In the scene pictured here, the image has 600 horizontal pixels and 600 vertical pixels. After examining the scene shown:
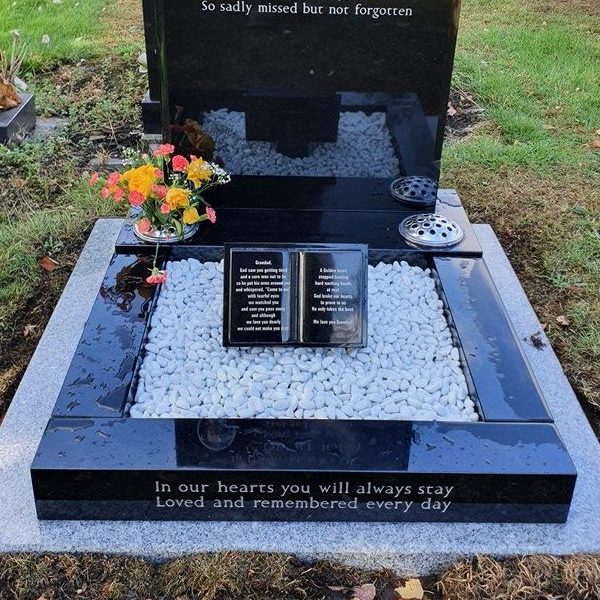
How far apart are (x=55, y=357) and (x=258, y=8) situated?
170 centimetres

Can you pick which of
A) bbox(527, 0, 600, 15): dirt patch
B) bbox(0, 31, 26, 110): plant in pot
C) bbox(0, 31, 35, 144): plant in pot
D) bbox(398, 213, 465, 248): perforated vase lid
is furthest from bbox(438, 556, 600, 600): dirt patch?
bbox(527, 0, 600, 15): dirt patch

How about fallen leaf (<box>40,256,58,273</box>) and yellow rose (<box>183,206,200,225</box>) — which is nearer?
yellow rose (<box>183,206,200,225</box>)

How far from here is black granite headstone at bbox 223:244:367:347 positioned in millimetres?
2961

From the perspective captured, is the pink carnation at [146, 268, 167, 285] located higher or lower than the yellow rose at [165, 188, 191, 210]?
lower

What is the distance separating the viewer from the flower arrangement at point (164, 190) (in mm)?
3271

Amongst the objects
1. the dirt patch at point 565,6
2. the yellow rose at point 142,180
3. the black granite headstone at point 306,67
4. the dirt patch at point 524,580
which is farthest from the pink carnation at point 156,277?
the dirt patch at point 565,6

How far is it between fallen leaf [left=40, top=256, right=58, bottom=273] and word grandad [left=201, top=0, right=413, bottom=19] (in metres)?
1.51

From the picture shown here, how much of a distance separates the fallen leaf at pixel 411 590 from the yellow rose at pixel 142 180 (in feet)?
→ 5.94

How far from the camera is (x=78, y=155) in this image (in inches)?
209

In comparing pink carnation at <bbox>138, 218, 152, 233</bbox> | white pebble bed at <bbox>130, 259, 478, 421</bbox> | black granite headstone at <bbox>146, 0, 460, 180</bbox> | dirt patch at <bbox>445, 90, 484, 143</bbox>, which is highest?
black granite headstone at <bbox>146, 0, 460, 180</bbox>

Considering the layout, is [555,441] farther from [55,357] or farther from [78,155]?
[78,155]

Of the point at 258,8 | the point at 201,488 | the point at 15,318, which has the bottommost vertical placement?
the point at 15,318

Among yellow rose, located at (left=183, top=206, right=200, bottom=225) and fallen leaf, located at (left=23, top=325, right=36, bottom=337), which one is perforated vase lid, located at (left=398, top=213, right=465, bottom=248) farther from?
fallen leaf, located at (left=23, top=325, right=36, bottom=337)

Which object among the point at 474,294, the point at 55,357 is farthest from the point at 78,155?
the point at 474,294
